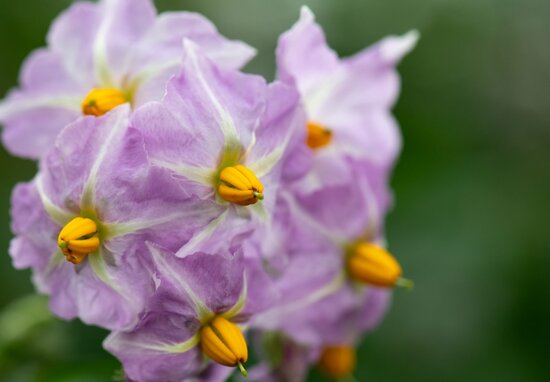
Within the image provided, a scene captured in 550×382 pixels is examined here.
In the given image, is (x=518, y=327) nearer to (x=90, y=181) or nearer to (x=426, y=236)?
(x=426, y=236)

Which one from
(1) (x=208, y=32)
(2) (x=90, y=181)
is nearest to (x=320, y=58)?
(1) (x=208, y=32)

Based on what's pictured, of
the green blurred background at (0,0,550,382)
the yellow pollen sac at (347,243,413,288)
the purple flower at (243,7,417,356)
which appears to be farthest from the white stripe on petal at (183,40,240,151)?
the green blurred background at (0,0,550,382)

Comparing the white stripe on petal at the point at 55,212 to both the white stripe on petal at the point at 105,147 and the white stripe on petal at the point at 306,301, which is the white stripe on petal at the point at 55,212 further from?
the white stripe on petal at the point at 306,301

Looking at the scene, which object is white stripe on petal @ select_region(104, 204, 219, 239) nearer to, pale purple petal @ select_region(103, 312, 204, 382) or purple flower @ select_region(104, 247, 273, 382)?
purple flower @ select_region(104, 247, 273, 382)

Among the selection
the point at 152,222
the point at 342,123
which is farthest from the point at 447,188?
the point at 152,222

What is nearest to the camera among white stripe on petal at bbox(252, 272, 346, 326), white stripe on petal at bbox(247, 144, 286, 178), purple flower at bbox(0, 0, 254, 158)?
white stripe on petal at bbox(247, 144, 286, 178)

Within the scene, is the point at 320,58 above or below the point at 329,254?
above

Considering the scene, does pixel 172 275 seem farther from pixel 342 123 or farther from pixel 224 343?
pixel 342 123
